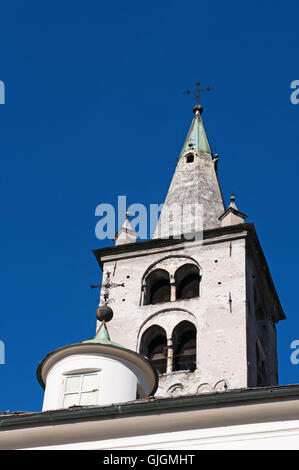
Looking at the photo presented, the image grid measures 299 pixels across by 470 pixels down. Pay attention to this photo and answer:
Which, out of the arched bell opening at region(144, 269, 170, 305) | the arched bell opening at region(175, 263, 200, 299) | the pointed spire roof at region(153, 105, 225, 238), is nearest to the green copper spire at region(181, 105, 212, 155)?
the pointed spire roof at region(153, 105, 225, 238)

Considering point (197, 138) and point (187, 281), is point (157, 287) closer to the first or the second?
point (187, 281)

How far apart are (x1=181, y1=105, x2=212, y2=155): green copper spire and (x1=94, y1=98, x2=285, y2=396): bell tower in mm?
3083

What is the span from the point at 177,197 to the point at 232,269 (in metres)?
6.49

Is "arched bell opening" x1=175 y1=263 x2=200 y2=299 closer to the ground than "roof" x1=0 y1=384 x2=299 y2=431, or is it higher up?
higher up

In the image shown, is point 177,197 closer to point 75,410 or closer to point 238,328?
point 238,328

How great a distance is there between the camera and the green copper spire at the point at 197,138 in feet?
125

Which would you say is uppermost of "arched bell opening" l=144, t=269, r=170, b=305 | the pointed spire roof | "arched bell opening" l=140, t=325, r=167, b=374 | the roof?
the pointed spire roof

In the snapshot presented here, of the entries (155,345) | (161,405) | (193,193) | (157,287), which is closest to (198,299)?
(155,345)

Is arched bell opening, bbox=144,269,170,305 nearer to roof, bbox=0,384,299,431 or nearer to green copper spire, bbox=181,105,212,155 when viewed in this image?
green copper spire, bbox=181,105,212,155

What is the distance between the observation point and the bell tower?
1104 inches

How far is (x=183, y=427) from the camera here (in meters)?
13.2
